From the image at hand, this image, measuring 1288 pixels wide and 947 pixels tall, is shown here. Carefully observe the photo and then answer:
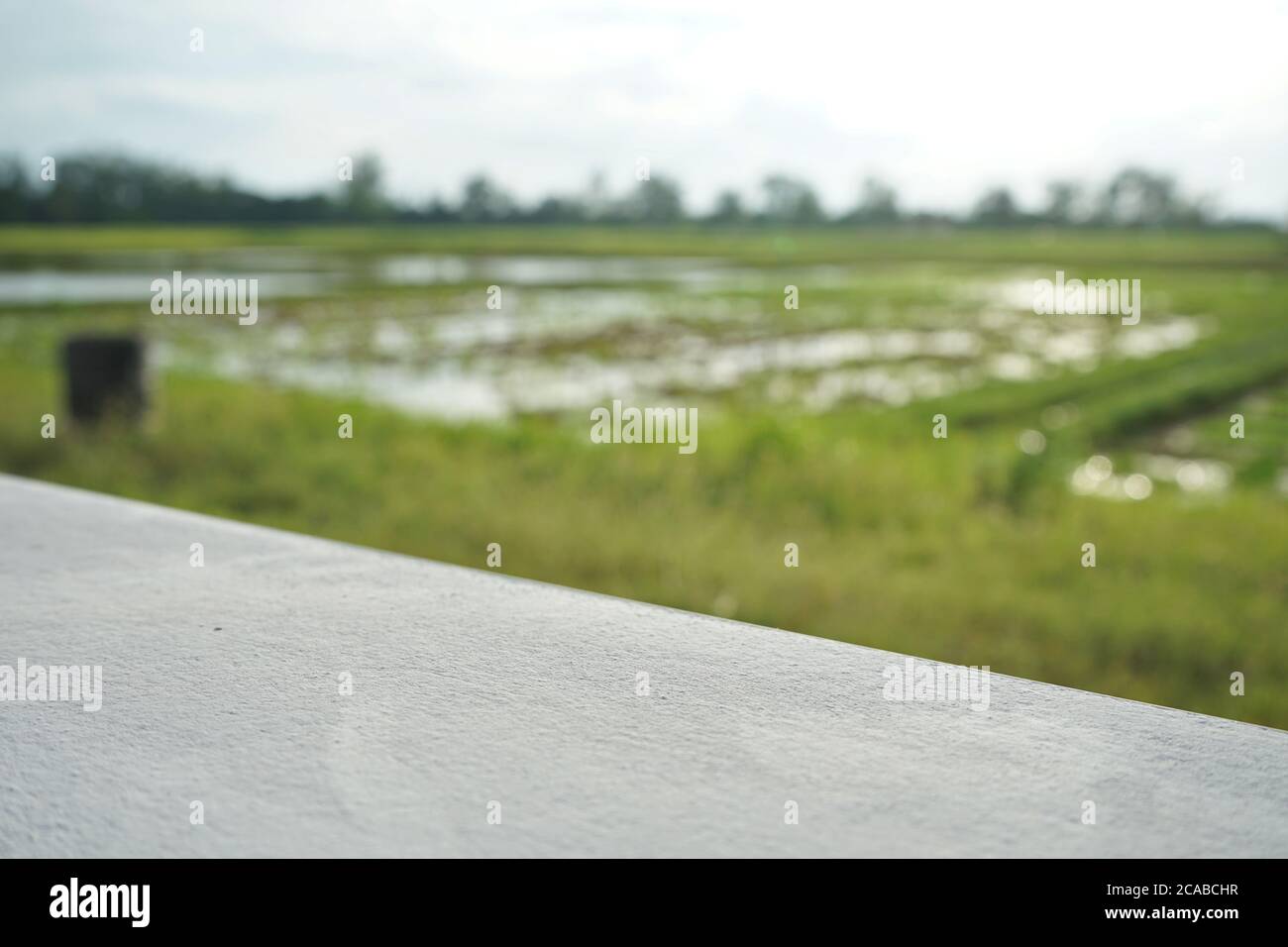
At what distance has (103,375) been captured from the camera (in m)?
7.45

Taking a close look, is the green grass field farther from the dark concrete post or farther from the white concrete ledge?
the white concrete ledge

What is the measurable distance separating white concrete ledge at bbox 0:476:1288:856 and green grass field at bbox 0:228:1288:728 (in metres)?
2.74

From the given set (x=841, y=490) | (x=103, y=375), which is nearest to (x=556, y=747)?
(x=841, y=490)

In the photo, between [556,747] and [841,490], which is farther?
[841,490]

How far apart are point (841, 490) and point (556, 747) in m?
5.45

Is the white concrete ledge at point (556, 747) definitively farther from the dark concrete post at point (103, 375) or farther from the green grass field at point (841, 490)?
the dark concrete post at point (103, 375)

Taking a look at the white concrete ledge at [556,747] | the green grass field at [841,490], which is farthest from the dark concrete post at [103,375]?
the white concrete ledge at [556,747]

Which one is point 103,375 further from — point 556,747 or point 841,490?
point 556,747

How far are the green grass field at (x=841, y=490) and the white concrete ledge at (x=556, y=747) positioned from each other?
8.98ft

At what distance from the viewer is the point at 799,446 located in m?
7.82

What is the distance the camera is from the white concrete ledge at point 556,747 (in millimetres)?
1542

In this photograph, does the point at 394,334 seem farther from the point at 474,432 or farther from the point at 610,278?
the point at 610,278
